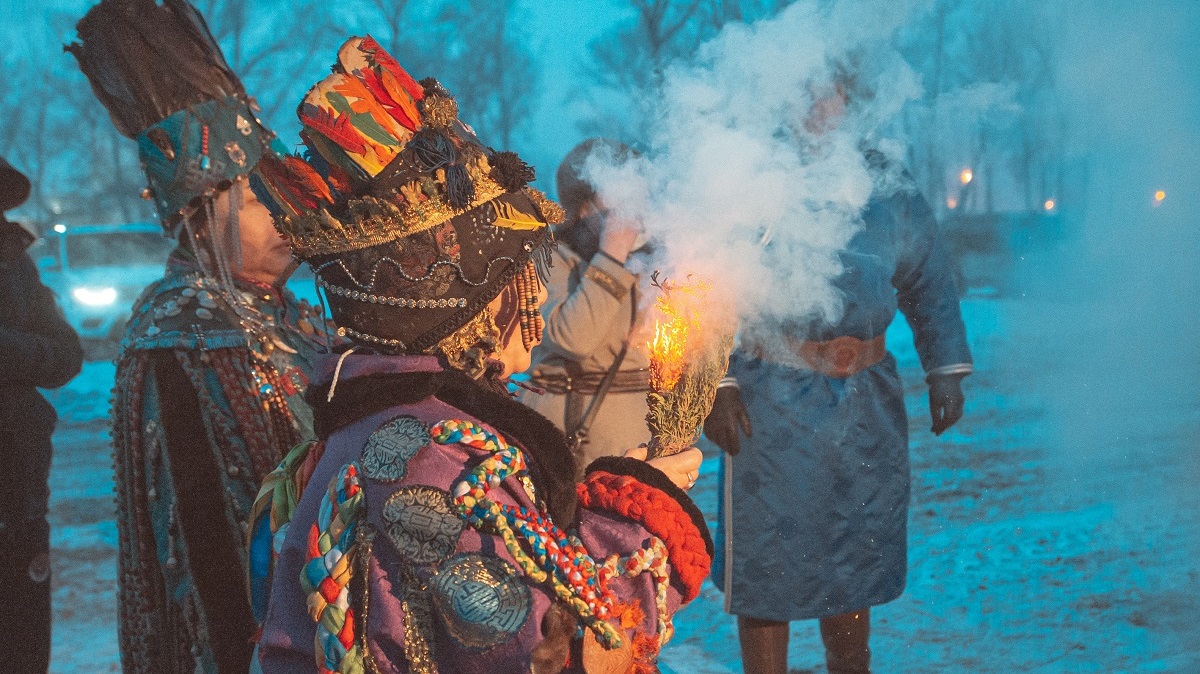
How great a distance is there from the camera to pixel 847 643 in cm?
360

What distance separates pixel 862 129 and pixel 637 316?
41.5 inches

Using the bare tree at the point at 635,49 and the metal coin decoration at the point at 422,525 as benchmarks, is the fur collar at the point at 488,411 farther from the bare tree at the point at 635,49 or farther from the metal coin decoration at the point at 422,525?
the bare tree at the point at 635,49

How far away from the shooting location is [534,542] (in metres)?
1.64

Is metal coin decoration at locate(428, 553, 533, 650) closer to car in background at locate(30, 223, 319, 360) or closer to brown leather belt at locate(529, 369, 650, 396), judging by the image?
brown leather belt at locate(529, 369, 650, 396)

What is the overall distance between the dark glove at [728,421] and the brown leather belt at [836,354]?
194mm

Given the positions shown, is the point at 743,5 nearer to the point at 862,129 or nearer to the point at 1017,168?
the point at 1017,168

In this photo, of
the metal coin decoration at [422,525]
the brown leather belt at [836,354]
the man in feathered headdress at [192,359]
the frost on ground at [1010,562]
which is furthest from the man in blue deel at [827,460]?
the metal coin decoration at [422,525]

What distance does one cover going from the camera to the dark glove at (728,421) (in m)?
3.47

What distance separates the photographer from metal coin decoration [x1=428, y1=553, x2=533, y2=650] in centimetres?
157

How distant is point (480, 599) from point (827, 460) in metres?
2.21

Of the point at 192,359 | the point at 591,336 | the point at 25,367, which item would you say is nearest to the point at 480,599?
the point at 192,359

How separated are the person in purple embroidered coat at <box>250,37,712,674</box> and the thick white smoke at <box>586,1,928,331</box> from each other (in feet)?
1.97

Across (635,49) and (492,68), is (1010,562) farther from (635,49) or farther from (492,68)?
(492,68)

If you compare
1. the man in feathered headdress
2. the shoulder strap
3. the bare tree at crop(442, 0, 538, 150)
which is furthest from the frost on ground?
the bare tree at crop(442, 0, 538, 150)
